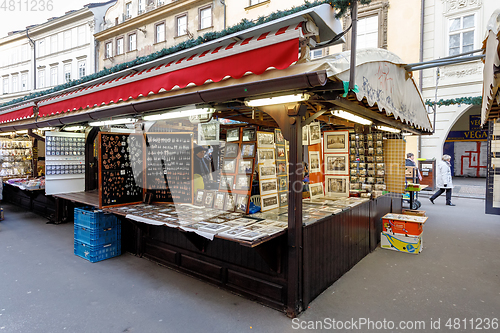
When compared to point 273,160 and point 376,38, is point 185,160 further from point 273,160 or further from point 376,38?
point 376,38

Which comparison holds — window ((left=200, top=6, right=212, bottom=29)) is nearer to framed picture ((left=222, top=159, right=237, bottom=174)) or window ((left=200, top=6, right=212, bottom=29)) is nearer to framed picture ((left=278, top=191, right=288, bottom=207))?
framed picture ((left=222, top=159, right=237, bottom=174))

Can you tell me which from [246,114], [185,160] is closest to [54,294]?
[185,160]

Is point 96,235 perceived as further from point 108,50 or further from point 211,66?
point 108,50

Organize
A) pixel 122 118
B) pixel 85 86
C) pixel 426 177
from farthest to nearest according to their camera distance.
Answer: pixel 426 177 → pixel 85 86 → pixel 122 118

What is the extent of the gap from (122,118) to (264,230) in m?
3.38

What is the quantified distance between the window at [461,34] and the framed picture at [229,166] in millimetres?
13353

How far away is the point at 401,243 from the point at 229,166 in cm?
391

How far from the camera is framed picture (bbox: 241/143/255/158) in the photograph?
4.30 meters

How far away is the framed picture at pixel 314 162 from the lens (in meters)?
5.58

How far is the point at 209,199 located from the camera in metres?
4.89

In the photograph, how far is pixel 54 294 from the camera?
3.85m

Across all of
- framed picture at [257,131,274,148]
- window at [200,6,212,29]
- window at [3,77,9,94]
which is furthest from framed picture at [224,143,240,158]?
window at [3,77,9,94]

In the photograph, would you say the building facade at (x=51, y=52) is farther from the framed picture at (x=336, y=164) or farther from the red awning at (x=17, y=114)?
the framed picture at (x=336, y=164)

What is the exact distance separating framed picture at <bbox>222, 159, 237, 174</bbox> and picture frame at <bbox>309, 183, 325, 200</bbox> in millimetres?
1900
